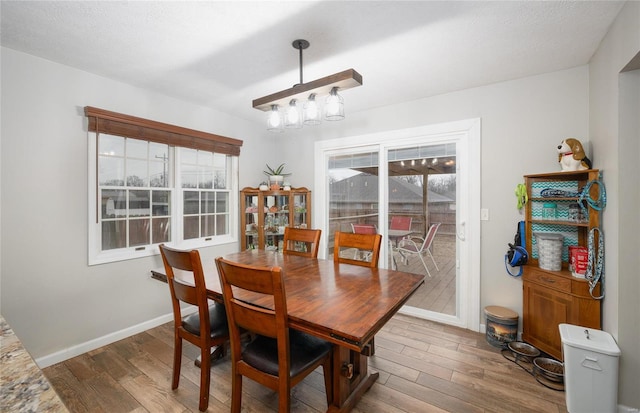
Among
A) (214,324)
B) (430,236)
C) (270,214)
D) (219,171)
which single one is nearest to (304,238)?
(214,324)

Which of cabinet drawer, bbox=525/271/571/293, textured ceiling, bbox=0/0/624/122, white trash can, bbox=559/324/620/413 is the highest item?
textured ceiling, bbox=0/0/624/122

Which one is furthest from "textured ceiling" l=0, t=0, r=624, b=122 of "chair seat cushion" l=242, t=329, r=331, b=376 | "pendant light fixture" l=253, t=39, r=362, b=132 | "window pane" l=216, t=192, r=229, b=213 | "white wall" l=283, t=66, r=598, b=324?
"chair seat cushion" l=242, t=329, r=331, b=376

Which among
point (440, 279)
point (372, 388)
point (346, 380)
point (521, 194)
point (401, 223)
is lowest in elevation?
point (372, 388)

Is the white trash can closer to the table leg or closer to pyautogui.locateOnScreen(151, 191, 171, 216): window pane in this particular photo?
the table leg

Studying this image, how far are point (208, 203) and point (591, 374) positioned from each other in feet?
12.6

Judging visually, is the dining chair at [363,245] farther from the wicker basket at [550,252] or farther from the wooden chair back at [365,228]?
the wicker basket at [550,252]

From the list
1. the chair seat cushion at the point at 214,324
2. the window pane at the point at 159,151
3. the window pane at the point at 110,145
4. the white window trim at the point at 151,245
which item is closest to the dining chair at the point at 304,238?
the chair seat cushion at the point at 214,324

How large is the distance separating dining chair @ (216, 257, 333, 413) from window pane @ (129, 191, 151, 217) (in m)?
2.02

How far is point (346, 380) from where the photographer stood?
180 cm

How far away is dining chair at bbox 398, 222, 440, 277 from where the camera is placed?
10.8ft

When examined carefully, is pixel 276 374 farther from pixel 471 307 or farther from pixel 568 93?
pixel 568 93

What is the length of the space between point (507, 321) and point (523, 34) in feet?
7.67

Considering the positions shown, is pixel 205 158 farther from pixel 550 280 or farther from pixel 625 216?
pixel 625 216

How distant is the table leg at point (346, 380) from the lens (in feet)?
5.66
